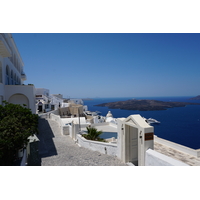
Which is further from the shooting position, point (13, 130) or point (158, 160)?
point (13, 130)

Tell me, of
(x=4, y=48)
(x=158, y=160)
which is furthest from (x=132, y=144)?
(x=4, y=48)

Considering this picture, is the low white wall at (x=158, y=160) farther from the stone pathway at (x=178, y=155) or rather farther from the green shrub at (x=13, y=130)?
the green shrub at (x=13, y=130)

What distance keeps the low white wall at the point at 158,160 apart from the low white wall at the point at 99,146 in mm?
3613

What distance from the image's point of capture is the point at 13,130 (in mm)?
6859

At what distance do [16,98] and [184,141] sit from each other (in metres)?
40.4

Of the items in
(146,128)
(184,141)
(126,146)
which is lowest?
(184,141)

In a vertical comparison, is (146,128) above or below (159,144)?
above

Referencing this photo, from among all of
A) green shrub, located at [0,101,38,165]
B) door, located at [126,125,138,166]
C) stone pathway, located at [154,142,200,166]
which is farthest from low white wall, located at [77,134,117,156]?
green shrub, located at [0,101,38,165]

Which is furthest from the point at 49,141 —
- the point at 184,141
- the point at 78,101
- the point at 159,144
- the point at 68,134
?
the point at 78,101

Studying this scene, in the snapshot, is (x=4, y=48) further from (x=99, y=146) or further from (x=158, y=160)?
(x=158, y=160)

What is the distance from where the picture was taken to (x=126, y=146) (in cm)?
753

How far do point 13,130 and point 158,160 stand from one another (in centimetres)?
620

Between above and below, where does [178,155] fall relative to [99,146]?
below

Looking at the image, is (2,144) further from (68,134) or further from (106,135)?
(106,135)
